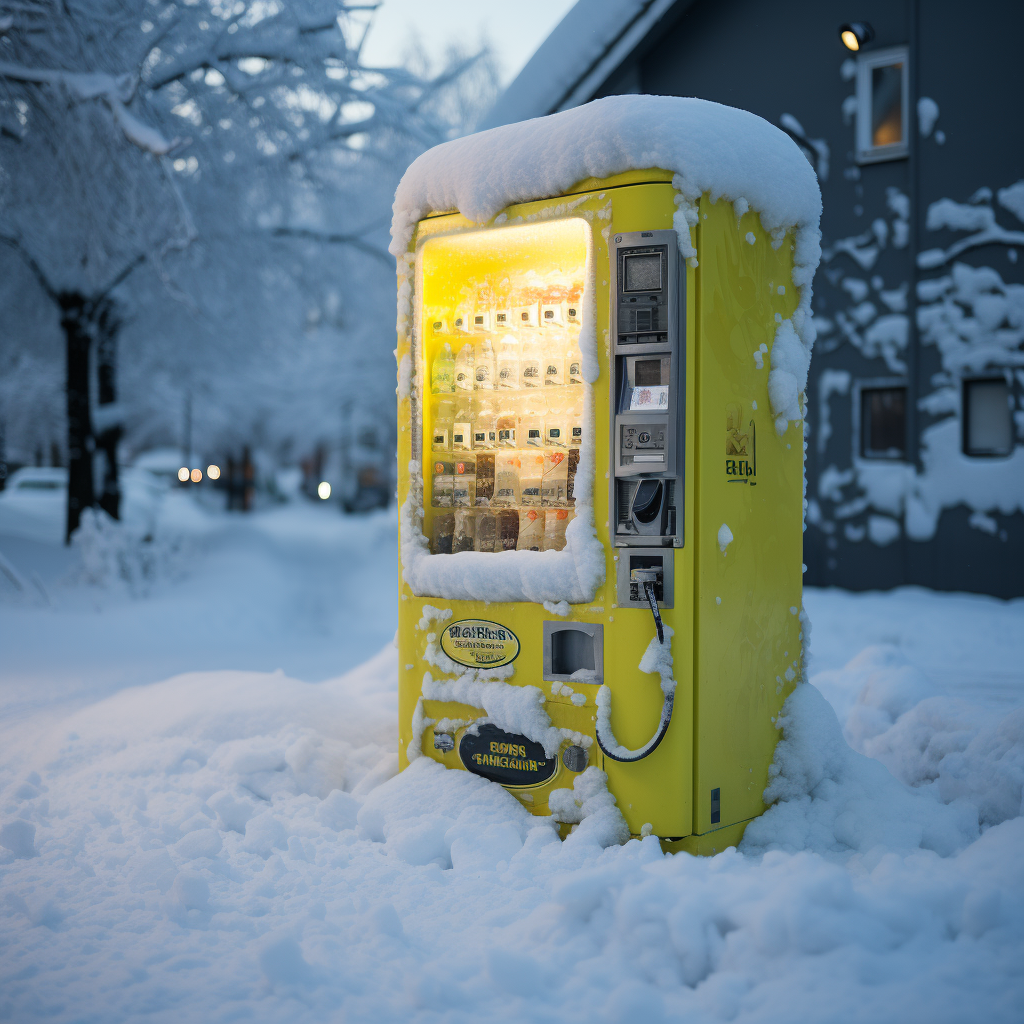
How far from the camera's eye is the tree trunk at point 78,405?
13.3 metres

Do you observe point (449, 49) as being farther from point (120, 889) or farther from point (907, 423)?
point (120, 889)

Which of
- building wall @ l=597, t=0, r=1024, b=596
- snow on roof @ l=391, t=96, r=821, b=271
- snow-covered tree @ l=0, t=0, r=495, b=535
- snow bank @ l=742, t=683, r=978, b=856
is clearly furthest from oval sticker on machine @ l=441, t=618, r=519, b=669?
building wall @ l=597, t=0, r=1024, b=596

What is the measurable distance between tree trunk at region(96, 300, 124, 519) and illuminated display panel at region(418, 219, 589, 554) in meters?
11.1

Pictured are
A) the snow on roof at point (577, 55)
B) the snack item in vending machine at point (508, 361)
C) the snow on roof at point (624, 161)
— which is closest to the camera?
the snow on roof at point (624, 161)

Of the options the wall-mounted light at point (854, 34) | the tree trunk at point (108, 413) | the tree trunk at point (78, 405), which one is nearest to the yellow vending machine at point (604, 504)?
the wall-mounted light at point (854, 34)

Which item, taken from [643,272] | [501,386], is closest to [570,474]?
[501,386]

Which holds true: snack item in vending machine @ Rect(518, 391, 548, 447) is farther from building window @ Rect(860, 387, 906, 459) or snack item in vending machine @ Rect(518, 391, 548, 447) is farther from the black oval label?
building window @ Rect(860, 387, 906, 459)

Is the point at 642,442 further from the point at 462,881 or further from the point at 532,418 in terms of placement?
the point at 462,881

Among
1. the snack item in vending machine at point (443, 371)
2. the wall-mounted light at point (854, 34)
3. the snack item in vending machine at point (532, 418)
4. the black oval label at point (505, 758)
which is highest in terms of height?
the wall-mounted light at point (854, 34)

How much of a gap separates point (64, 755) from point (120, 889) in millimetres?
1802

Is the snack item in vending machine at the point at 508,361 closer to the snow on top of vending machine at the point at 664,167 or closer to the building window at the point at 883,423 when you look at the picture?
the snow on top of vending machine at the point at 664,167

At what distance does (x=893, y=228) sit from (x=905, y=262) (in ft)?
1.25

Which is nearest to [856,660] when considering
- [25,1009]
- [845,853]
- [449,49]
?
[845,853]

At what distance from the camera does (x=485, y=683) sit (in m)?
4.27
